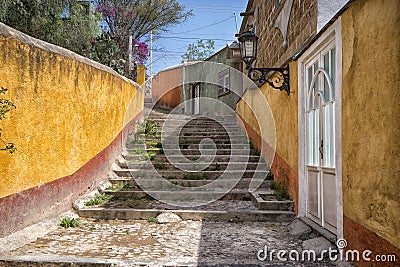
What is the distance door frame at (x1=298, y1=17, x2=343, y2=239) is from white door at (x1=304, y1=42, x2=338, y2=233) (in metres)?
0.06

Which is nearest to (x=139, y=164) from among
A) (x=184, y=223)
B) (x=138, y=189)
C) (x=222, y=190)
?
(x=138, y=189)

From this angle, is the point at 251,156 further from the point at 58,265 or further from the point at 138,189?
the point at 58,265

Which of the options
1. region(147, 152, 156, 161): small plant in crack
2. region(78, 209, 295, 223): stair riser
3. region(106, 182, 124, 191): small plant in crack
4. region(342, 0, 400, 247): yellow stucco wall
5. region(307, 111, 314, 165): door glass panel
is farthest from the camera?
region(147, 152, 156, 161): small plant in crack

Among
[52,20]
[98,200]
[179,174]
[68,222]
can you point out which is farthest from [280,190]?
[52,20]

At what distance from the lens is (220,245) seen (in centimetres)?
436

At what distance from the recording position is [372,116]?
299 cm

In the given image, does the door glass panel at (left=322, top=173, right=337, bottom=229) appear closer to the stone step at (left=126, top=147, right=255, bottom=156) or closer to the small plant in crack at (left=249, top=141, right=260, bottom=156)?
the small plant in crack at (left=249, top=141, right=260, bottom=156)

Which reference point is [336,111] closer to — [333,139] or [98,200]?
[333,139]

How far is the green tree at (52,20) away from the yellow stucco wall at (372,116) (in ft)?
24.9

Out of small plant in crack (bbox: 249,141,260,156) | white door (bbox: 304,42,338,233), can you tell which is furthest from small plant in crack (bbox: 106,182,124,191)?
white door (bbox: 304,42,338,233)

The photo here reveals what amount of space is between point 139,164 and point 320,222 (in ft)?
13.8

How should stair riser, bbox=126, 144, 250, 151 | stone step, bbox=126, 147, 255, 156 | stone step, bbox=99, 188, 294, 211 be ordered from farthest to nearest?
stair riser, bbox=126, 144, 250, 151, stone step, bbox=126, 147, 255, 156, stone step, bbox=99, 188, 294, 211

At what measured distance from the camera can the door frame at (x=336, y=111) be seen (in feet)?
12.2

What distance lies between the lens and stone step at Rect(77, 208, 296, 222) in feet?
18.1
